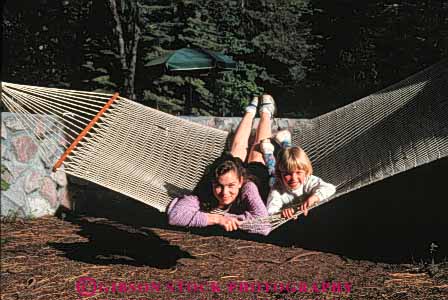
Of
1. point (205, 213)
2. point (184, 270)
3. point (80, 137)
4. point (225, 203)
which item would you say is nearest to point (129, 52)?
point (80, 137)

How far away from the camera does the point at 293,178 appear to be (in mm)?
2721

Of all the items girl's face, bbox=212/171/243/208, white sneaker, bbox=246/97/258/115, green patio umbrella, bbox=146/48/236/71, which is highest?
green patio umbrella, bbox=146/48/236/71

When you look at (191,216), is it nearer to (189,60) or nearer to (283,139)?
(283,139)

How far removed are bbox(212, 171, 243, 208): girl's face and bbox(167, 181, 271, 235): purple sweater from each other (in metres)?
0.03

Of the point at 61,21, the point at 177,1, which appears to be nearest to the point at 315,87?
the point at 177,1

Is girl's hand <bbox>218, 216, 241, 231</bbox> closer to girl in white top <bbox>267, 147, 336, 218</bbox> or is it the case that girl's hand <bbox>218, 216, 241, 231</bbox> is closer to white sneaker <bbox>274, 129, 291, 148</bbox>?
girl in white top <bbox>267, 147, 336, 218</bbox>

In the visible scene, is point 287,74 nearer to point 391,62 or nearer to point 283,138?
point 391,62

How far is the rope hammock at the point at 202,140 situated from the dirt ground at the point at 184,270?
340 millimetres

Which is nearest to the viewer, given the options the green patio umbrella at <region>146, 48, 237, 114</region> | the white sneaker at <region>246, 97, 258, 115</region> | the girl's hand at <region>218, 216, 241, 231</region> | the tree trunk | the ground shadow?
the girl's hand at <region>218, 216, 241, 231</region>

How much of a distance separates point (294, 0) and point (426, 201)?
26.3 feet

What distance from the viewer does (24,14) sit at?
376 inches

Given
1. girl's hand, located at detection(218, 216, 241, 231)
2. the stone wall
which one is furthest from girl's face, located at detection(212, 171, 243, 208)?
the stone wall

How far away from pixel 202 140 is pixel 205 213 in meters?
0.89

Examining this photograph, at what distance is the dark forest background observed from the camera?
7.57 meters
